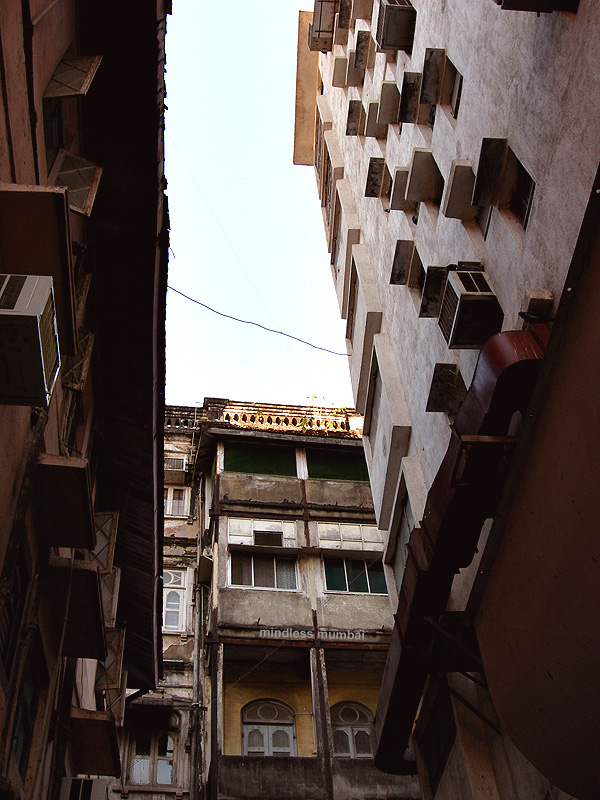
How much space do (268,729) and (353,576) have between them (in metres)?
4.87

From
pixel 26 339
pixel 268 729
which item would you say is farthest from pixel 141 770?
pixel 26 339

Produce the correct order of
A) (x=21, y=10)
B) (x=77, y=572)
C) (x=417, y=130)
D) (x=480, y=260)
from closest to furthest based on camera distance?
(x=21, y=10) → (x=77, y=572) → (x=480, y=260) → (x=417, y=130)

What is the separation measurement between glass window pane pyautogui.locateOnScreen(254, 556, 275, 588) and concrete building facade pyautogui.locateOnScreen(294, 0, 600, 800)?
6.63 metres

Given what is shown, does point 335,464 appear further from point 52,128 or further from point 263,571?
point 52,128

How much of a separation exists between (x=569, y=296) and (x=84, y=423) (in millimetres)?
8430

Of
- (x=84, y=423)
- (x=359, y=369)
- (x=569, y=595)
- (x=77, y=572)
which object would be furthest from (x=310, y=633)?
(x=569, y=595)

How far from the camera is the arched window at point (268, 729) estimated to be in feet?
61.3

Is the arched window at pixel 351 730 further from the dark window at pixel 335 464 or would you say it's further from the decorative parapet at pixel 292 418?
the decorative parapet at pixel 292 418

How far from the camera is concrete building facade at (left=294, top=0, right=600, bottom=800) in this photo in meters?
6.71

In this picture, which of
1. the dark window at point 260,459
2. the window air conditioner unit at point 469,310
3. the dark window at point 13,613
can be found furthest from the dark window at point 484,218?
the dark window at point 260,459

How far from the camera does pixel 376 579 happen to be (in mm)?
22047

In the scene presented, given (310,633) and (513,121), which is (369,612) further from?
(513,121)

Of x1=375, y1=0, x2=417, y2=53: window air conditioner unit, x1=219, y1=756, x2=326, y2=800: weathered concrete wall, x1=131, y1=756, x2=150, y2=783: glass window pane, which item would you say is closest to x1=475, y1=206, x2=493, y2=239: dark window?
x1=375, y1=0, x2=417, y2=53: window air conditioner unit

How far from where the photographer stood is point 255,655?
19.6 meters
